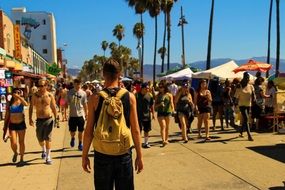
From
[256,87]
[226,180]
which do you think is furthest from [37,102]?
[256,87]

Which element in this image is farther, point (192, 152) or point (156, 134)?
point (156, 134)

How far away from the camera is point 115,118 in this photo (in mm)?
4219

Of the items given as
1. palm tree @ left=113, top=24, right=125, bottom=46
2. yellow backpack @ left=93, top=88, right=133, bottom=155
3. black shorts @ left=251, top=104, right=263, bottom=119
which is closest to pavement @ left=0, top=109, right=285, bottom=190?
black shorts @ left=251, top=104, right=263, bottom=119

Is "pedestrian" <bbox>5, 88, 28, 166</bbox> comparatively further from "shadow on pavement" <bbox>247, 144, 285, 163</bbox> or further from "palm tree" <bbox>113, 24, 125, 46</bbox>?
"palm tree" <bbox>113, 24, 125, 46</bbox>

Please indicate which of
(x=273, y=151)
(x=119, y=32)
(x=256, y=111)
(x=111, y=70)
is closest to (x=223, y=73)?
(x=256, y=111)

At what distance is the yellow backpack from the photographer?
4.21 meters

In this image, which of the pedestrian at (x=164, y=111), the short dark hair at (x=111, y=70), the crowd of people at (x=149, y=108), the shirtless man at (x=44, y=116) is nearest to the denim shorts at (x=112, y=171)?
the crowd of people at (x=149, y=108)

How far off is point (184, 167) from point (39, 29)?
106 meters

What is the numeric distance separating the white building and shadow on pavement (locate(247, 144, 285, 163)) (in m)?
101

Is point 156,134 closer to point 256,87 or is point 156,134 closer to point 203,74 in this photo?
point 256,87

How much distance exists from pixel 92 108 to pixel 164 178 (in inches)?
149

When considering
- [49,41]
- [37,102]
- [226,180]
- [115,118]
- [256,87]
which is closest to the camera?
[115,118]

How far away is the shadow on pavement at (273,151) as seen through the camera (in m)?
9.35

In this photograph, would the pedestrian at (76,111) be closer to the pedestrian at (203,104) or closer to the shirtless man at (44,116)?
the shirtless man at (44,116)
